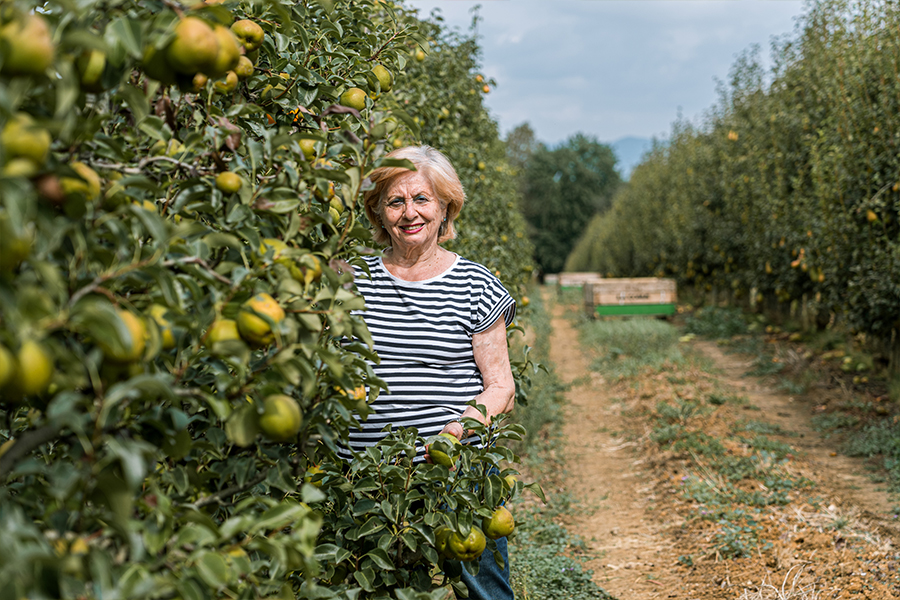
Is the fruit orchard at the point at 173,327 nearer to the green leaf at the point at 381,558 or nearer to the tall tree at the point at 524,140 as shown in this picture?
the green leaf at the point at 381,558

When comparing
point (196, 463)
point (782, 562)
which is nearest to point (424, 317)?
point (196, 463)

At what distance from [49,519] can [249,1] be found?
1091 millimetres

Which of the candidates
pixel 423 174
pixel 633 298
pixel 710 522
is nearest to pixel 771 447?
pixel 710 522

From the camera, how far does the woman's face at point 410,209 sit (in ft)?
7.15

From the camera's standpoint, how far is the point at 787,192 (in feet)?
31.2

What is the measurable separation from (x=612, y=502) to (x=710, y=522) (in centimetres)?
90

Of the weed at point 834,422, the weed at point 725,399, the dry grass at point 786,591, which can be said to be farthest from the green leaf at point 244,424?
the weed at point 725,399

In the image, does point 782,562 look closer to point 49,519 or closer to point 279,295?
point 279,295

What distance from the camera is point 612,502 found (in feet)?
16.1

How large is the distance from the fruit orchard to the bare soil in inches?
91.5

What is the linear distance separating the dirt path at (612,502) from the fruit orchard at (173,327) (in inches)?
93.8

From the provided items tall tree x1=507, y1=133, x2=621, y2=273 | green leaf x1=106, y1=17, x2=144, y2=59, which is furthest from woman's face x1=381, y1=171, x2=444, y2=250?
tall tree x1=507, y1=133, x2=621, y2=273

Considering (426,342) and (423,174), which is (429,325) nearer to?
(426,342)

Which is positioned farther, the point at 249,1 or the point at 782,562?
the point at 782,562
